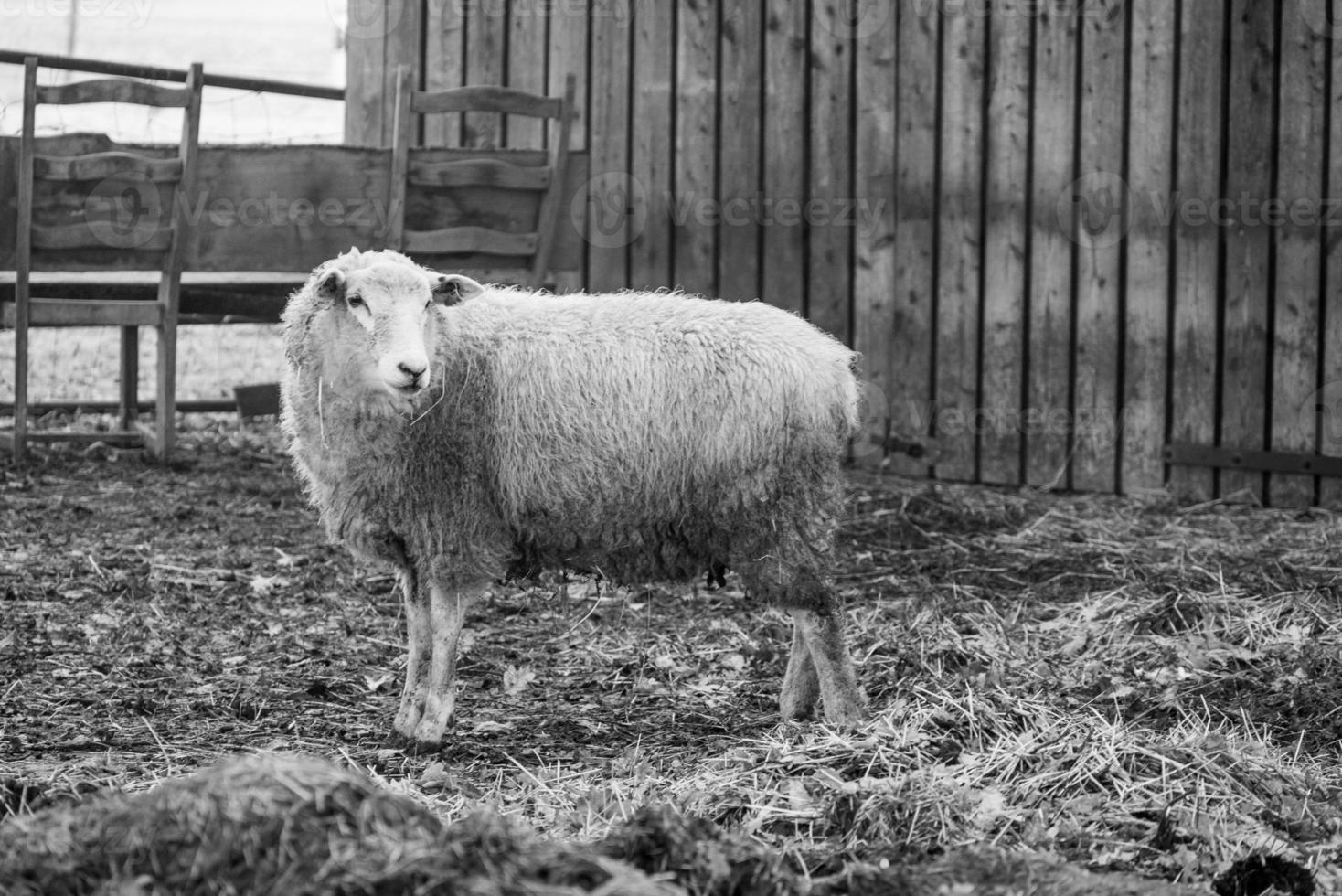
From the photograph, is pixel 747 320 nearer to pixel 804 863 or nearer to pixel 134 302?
pixel 804 863

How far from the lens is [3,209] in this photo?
8.26 m

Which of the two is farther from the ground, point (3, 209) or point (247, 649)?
point (3, 209)

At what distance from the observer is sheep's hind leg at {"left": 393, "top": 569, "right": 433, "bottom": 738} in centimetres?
518

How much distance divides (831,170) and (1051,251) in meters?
1.29

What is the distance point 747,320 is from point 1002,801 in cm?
182

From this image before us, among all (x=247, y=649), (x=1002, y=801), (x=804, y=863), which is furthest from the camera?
(x=247, y=649)

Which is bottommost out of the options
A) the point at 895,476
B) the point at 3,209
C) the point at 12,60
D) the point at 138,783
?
the point at 138,783

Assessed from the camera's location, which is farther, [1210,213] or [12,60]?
[12,60]

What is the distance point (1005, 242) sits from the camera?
877 centimetres

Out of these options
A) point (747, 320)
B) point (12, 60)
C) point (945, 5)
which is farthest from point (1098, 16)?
point (12, 60)

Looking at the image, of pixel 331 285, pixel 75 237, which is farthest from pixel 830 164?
pixel 331 285

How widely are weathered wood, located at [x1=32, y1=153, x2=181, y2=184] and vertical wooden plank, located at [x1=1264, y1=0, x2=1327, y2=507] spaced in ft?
17.5

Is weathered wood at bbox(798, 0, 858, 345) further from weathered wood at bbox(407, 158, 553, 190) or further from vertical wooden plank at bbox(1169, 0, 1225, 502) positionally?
vertical wooden plank at bbox(1169, 0, 1225, 502)

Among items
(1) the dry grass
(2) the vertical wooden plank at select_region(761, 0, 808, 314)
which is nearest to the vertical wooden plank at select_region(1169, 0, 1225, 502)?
(1) the dry grass
